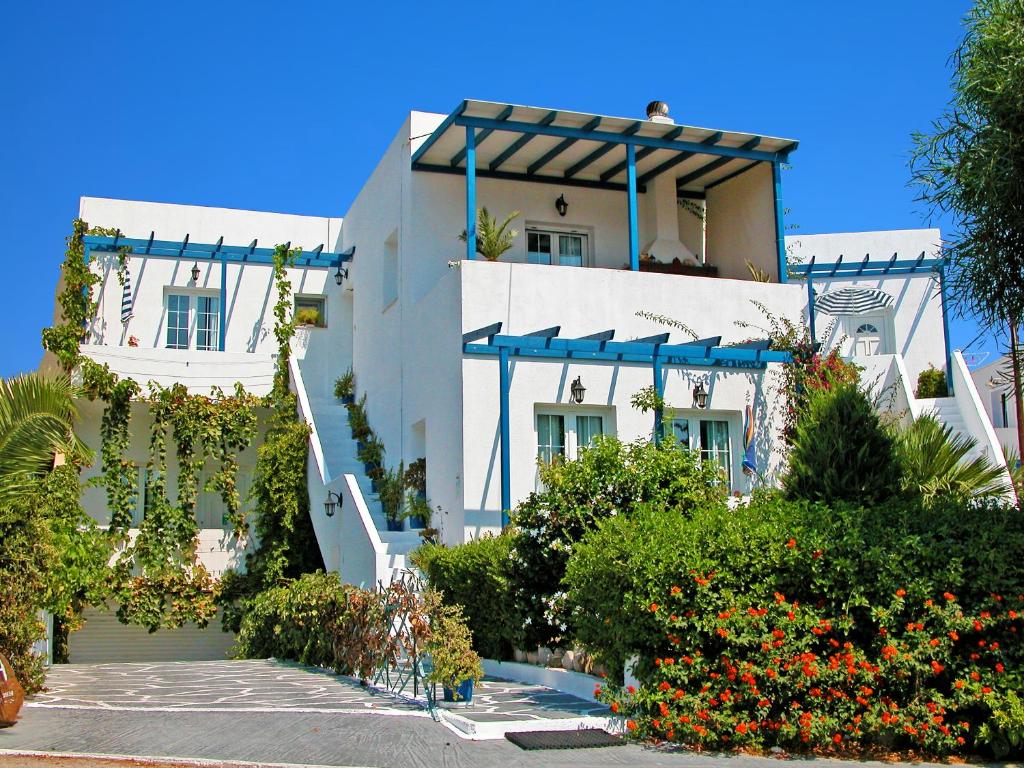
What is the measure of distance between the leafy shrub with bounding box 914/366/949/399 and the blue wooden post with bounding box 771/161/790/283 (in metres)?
5.39

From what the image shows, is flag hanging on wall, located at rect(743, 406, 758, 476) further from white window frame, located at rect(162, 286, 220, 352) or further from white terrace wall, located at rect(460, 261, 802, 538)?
white window frame, located at rect(162, 286, 220, 352)

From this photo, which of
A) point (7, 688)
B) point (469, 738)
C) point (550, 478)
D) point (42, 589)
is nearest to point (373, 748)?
point (469, 738)

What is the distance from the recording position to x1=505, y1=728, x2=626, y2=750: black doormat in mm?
7707

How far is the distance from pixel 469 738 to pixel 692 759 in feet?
5.58

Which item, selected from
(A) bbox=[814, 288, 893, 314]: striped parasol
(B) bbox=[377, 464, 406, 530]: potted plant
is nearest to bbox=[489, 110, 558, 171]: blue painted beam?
(B) bbox=[377, 464, 406, 530]: potted plant

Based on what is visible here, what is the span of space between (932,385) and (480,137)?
10.7 metres

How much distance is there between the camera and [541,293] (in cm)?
1516

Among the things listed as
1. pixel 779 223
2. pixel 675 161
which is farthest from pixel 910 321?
pixel 675 161

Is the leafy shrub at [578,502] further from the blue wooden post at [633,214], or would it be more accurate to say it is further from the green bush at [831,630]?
the blue wooden post at [633,214]

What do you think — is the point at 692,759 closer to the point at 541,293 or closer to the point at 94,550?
the point at 541,293

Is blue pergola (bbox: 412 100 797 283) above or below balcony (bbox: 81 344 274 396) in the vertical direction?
above

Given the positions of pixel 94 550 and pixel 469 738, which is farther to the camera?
pixel 94 550

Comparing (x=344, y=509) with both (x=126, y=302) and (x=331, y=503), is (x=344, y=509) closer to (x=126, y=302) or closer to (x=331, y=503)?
(x=331, y=503)

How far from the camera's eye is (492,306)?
Answer: 580 inches
